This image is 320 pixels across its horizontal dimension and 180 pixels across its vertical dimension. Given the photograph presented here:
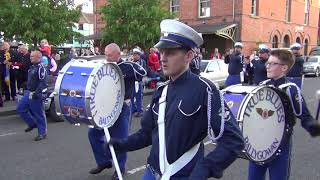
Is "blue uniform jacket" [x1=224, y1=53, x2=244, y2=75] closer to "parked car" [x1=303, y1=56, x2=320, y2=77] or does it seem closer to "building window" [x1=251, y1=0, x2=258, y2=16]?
"parked car" [x1=303, y1=56, x2=320, y2=77]

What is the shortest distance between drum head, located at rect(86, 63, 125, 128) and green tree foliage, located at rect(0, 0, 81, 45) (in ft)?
36.6

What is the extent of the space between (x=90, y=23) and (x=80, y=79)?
6874cm

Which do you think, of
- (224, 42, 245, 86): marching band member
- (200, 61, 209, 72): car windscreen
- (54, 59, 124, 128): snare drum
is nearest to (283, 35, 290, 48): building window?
(200, 61, 209, 72): car windscreen

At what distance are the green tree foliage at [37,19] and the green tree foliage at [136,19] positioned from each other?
5363 millimetres

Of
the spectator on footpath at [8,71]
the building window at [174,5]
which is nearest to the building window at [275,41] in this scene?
the building window at [174,5]

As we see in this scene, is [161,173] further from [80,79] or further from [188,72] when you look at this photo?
[80,79]

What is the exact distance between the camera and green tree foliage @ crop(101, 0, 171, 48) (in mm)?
21750

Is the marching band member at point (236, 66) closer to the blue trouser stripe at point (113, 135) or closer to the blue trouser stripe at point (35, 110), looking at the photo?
the blue trouser stripe at point (35, 110)

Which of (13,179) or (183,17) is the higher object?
(183,17)

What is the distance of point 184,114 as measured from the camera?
269cm

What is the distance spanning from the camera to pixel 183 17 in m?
32.8

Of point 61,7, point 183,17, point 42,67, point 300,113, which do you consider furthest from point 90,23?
point 300,113

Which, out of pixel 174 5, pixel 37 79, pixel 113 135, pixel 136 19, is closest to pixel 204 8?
pixel 174 5

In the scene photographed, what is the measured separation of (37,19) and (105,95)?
11802 mm
